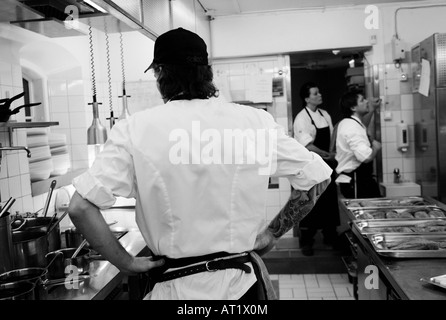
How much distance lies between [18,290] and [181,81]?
89cm

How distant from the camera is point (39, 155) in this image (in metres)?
2.91

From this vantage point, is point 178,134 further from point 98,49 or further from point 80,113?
point 98,49

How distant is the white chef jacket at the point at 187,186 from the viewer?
53.6 inches

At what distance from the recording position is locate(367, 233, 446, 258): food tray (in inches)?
75.5

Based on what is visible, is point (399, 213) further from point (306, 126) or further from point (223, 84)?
point (223, 84)

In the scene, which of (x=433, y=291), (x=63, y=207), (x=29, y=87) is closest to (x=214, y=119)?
(x=433, y=291)

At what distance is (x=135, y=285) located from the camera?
88.8 inches

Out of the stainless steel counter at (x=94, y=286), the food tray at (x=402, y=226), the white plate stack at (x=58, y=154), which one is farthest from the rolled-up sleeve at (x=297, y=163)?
the white plate stack at (x=58, y=154)

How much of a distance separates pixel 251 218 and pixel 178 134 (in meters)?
0.36

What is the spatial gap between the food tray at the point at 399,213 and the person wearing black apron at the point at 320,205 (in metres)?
1.43

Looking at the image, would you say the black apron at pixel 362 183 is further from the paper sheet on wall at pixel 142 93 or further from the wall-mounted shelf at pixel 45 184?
the wall-mounted shelf at pixel 45 184

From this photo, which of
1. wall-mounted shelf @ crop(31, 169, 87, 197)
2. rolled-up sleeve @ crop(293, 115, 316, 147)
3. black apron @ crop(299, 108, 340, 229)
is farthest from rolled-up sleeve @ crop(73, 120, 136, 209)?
rolled-up sleeve @ crop(293, 115, 316, 147)

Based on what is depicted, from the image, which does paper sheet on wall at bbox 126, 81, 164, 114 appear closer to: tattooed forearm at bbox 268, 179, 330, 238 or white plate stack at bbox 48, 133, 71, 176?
white plate stack at bbox 48, 133, 71, 176

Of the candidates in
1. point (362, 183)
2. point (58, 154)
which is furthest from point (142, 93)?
point (362, 183)
